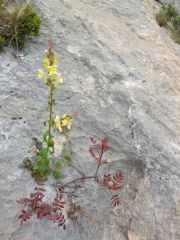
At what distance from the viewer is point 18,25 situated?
5332mm

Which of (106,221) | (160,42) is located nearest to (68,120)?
(106,221)

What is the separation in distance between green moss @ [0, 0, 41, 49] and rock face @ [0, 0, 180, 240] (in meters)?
0.14

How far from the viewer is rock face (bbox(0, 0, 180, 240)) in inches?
164

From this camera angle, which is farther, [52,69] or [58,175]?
[58,175]

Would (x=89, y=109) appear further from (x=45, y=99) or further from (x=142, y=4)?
(x=142, y=4)

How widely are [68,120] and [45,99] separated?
0.80m

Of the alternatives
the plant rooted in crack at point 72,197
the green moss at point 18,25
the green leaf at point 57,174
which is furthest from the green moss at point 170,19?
the green leaf at point 57,174

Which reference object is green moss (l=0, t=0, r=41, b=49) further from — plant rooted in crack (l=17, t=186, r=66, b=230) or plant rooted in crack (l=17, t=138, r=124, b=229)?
plant rooted in crack (l=17, t=186, r=66, b=230)

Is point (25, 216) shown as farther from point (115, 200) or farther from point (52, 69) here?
point (52, 69)

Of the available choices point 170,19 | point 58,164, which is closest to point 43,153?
point 58,164

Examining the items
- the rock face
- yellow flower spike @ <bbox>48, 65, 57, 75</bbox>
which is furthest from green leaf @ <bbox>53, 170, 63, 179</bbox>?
yellow flower spike @ <bbox>48, 65, 57, 75</bbox>

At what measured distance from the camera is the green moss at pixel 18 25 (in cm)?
528

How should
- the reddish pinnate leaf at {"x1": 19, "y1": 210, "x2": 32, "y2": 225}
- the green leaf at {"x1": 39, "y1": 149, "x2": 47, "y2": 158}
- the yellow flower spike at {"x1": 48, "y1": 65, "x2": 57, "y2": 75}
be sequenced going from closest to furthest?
1. the yellow flower spike at {"x1": 48, "y1": 65, "x2": 57, "y2": 75}
2. the reddish pinnate leaf at {"x1": 19, "y1": 210, "x2": 32, "y2": 225}
3. the green leaf at {"x1": 39, "y1": 149, "x2": 47, "y2": 158}

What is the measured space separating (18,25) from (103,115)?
1565 mm
